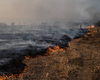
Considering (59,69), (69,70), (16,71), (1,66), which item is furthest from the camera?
(1,66)

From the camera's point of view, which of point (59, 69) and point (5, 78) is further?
point (59, 69)

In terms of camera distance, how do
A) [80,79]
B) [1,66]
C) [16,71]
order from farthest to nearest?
[1,66] < [16,71] < [80,79]

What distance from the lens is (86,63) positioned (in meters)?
10.7

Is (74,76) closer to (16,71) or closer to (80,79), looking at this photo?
(80,79)

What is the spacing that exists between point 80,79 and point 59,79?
2035 millimetres

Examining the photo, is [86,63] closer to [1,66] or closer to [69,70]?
[69,70]

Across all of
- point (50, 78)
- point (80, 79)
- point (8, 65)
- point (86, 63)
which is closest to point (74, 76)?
point (80, 79)

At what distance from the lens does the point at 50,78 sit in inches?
343

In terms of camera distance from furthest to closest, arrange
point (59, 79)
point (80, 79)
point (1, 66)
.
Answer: point (1, 66)
point (59, 79)
point (80, 79)

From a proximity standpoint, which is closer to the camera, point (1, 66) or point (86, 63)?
point (86, 63)

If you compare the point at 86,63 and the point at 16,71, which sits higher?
the point at 86,63

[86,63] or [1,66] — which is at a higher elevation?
[86,63]

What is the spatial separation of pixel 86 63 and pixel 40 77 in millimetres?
6001

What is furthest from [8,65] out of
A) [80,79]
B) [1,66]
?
[80,79]
